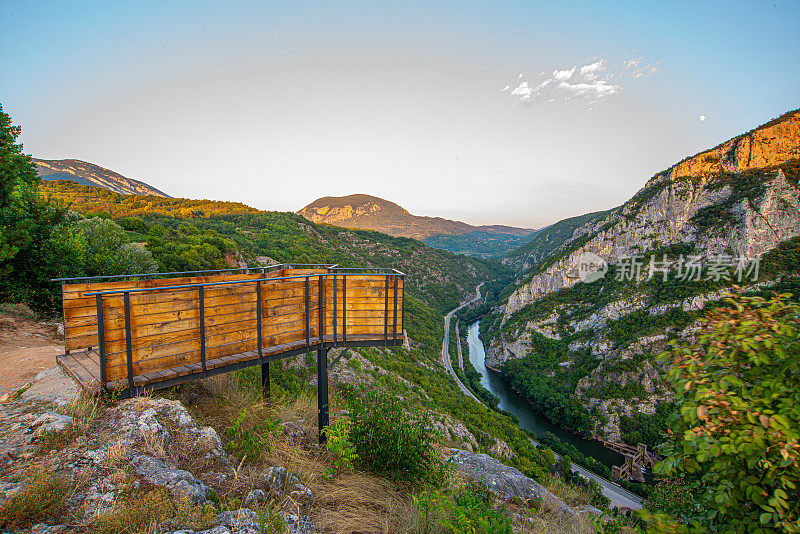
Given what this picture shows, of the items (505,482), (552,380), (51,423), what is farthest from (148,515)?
(552,380)

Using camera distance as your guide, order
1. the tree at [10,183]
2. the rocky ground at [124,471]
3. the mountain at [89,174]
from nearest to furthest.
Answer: the rocky ground at [124,471] → the tree at [10,183] → the mountain at [89,174]

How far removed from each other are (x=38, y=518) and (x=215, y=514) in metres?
1.50

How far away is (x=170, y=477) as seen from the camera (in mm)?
3793

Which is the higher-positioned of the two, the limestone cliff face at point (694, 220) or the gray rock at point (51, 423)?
the limestone cliff face at point (694, 220)

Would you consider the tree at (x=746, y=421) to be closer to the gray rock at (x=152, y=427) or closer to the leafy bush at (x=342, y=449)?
the leafy bush at (x=342, y=449)

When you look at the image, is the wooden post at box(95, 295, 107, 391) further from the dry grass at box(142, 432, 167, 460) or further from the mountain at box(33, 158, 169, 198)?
the mountain at box(33, 158, 169, 198)

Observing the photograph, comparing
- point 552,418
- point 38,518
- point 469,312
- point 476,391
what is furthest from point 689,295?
point 38,518

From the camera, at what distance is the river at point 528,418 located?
Answer: 4584 cm

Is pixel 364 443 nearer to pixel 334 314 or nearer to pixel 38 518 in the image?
pixel 334 314

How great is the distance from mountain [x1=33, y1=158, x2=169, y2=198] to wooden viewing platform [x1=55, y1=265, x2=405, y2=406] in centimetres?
18361

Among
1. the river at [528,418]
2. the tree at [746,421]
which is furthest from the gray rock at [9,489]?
the river at [528,418]

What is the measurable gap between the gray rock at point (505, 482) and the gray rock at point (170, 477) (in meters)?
4.64

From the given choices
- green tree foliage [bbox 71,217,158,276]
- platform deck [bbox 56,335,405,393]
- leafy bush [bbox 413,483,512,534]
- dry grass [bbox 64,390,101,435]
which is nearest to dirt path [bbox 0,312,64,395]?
platform deck [bbox 56,335,405,393]

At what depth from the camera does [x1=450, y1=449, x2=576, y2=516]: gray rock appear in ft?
23.4
